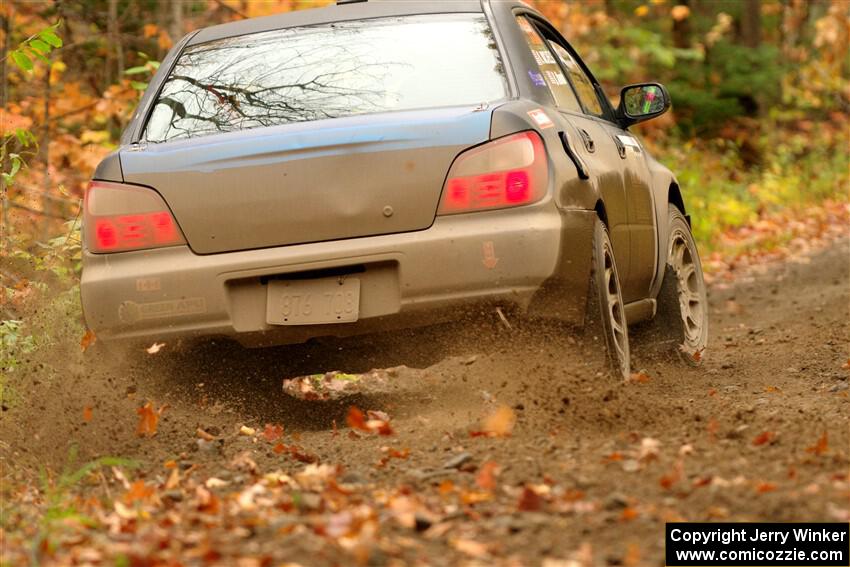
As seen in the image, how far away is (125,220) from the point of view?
4887 mm

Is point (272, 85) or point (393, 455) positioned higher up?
point (272, 85)

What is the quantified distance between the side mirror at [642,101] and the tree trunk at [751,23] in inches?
671

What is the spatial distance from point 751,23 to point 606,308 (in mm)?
19255

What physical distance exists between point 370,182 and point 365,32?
40.4 inches

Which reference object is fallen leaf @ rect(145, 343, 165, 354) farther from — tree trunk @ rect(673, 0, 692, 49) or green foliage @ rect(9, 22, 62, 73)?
tree trunk @ rect(673, 0, 692, 49)

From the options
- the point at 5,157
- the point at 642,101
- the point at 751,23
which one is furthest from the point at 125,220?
the point at 751,23

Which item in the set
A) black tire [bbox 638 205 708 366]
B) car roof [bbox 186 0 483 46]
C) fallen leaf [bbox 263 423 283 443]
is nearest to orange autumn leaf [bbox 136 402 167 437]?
fallen leaf [bbox 263 423 283 443]

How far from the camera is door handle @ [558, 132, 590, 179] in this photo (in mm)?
4965

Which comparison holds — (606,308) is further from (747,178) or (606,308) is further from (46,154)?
(747,178)

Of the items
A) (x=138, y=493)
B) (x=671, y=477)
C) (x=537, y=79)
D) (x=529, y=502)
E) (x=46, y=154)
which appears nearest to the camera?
(x=529, y=502)

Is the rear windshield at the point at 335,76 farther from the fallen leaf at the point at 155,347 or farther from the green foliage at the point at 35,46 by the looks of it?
the green foliage at the point at 35,46

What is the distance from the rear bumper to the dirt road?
19cm

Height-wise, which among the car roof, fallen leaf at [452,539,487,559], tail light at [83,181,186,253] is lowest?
fallen leaf at [452,539,487,559]

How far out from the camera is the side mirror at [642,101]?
651 centimetres
